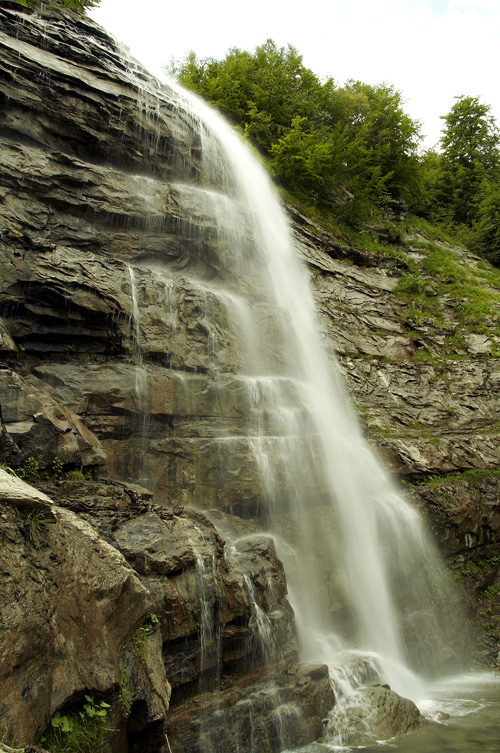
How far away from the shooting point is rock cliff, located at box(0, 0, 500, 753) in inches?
189

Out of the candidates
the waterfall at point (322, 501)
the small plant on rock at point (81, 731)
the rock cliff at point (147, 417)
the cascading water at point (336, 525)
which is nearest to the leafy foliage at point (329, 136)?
the rock cliff at point (147, 417)

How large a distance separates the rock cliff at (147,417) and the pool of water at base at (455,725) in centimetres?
99

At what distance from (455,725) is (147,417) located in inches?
286

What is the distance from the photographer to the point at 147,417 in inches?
362

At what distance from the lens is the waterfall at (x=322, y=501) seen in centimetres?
913

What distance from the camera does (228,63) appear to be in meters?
22.0

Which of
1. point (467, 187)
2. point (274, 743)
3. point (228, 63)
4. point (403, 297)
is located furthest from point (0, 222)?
point (467, 187)

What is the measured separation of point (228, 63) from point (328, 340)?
52.0 ft

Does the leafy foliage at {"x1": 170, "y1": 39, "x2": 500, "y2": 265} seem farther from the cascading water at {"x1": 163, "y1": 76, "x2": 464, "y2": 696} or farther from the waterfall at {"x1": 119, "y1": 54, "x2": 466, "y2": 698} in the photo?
the cascading water at {"x1": 163, "y1": 76, "x2": 464, "y2": 696}

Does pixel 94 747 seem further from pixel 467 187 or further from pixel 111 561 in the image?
pixel 467 187

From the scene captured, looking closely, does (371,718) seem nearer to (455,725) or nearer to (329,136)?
(455,725)

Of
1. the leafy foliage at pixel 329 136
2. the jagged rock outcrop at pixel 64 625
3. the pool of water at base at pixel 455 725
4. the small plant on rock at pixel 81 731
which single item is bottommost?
the pool of water at base at pixel 455 725

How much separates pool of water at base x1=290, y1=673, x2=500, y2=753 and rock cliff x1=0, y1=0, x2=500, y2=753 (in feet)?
3.23

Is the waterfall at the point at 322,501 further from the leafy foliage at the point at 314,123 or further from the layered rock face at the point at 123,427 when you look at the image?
the leafy foliage at the point at 314,123
